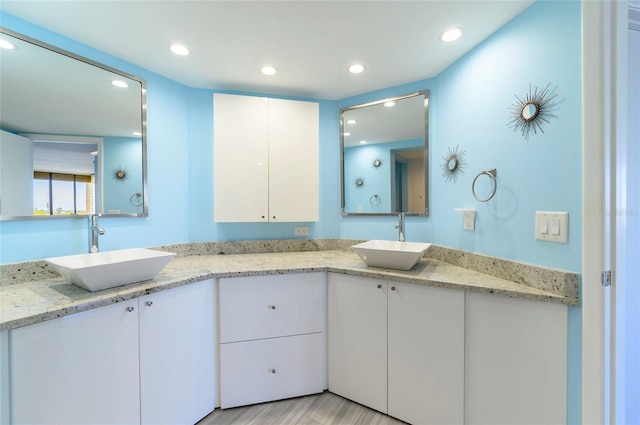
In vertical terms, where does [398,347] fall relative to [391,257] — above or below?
below

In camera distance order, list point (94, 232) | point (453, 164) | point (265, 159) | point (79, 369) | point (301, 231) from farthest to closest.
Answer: point (301, 231), point (265, 159), point (453, 164), point (94, 232), point (79, 369)

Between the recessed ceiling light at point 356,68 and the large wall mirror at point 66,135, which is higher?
the recessed ceiling light at point 356,68

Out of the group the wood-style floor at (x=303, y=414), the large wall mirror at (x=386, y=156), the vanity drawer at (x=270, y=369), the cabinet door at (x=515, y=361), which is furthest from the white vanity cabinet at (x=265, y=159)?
the cabinet door at (x=515, y=361)

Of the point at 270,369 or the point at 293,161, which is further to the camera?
the point at 293,161

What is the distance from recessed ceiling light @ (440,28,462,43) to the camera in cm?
139

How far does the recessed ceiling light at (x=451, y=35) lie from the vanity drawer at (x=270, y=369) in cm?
193

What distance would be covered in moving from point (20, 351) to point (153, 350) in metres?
0.48

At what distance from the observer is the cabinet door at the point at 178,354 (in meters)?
1.25

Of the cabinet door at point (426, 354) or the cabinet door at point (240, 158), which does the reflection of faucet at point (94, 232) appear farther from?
the cabinet door at point (426, 354)

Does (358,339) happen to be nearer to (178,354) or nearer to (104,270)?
(178,354)

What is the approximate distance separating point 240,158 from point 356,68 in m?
1.06

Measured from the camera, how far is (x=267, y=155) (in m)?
2.05

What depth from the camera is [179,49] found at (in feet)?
5.14

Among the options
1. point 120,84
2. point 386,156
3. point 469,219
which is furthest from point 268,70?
point 469,219
